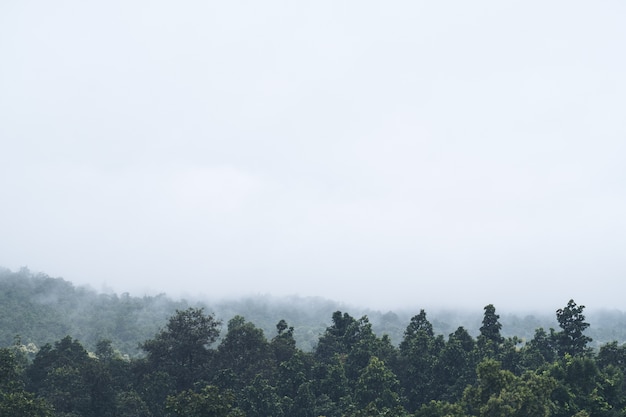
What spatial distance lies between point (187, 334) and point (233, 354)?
21.0 feet

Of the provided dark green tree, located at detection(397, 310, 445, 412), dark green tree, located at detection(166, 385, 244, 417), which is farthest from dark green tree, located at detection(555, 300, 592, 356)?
dark green tree, located at detection(166, 385, 244, 417)

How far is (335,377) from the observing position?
2427 inches

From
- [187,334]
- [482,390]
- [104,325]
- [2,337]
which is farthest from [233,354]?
[104,325]

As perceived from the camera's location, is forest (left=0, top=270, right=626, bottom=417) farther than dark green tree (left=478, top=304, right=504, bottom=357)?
No

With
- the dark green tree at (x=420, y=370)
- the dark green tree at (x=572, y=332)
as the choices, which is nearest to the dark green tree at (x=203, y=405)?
the dark green tree at (x=420, y=370)

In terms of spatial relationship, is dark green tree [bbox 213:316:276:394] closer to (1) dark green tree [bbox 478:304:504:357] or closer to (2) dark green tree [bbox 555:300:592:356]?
(1) dark green tree [bbox 478:304:504:357]

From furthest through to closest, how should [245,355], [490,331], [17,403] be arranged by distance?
[245,355] → [490,331] → [17,403]

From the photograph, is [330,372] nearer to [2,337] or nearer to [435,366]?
[435,366]

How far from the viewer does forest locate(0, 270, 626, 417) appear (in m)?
46.2

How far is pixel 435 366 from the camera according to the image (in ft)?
203

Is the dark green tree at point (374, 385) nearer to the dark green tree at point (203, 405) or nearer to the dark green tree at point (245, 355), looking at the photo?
the dark green tree at point (245, 355)

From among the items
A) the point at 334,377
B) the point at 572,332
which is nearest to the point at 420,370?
the point at 334,377

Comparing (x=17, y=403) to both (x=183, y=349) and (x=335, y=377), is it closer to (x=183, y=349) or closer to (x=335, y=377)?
(x=183, y=349)

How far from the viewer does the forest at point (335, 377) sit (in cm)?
4619
